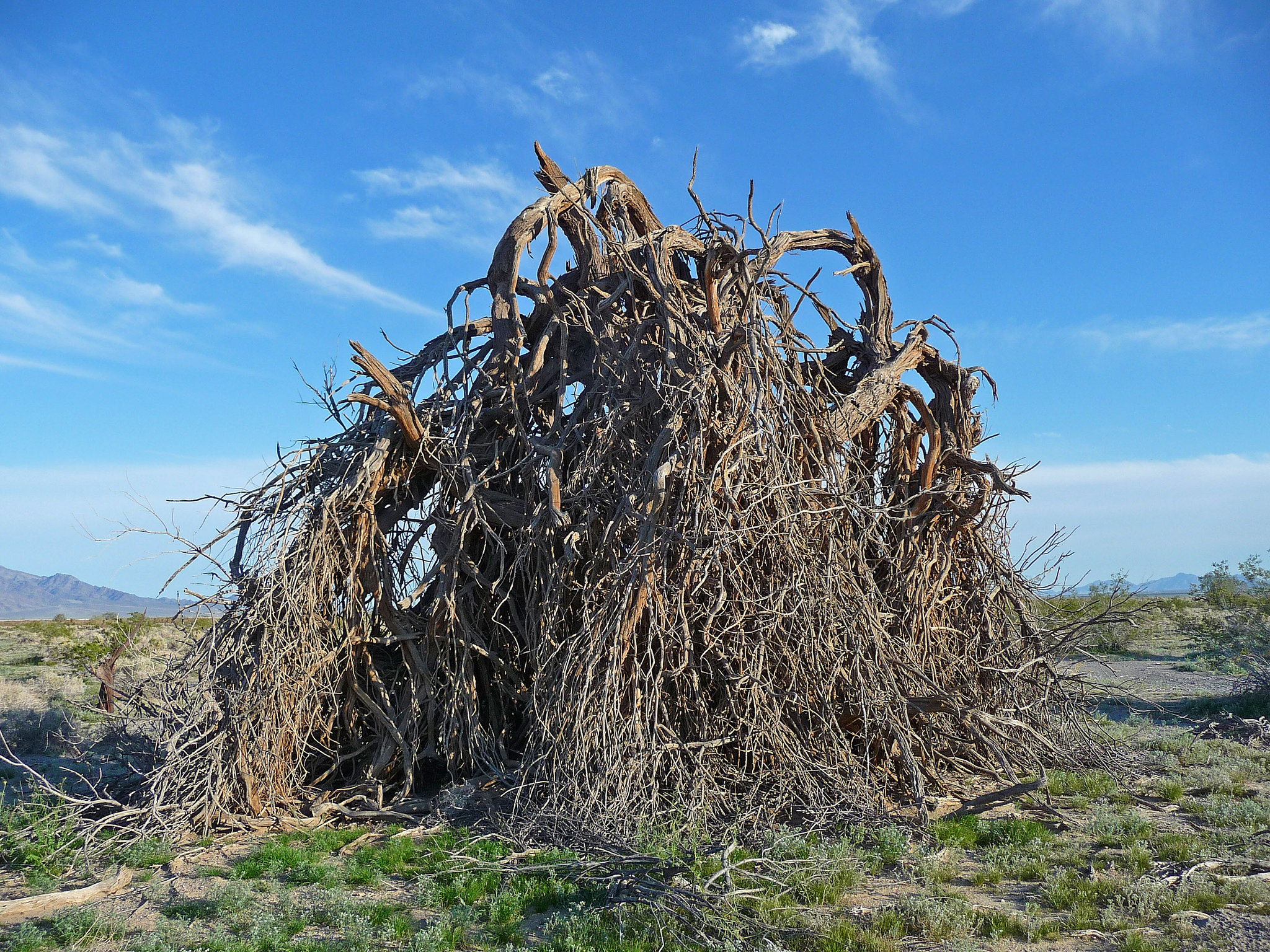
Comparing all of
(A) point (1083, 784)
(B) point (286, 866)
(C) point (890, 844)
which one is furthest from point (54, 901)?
(A) point (1083, 784)

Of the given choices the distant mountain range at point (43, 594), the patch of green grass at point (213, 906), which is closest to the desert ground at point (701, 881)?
the patch of green grass at point (213, 906)

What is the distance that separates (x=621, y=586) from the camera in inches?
204

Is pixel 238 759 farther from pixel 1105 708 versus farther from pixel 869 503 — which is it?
pixel 1105 708

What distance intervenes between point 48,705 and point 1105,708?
→ 1326 cm

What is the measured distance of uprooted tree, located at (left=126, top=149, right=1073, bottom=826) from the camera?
525cm

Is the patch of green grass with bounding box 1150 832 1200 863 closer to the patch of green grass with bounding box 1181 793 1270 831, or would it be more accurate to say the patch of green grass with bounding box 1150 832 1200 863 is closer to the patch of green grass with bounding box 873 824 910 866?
the patch of green grass with bounding box 1181 793 1270 831

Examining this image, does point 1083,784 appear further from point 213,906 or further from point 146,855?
point 146,855

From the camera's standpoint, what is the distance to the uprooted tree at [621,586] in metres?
5.25

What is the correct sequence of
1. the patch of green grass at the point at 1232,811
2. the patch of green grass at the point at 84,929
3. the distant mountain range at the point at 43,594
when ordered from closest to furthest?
the patch of green grass at the point at 84,929, the patch of green grass at the point at 1232,811, the distant mountain range at the point at 43,594

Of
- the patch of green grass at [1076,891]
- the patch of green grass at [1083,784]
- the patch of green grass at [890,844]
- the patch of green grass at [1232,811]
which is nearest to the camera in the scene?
the patch of green grass at [1076,891]

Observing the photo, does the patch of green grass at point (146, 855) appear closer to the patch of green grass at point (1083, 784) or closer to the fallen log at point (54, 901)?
the fallen log at point (54, 901)

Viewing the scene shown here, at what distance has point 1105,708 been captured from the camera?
424 inches

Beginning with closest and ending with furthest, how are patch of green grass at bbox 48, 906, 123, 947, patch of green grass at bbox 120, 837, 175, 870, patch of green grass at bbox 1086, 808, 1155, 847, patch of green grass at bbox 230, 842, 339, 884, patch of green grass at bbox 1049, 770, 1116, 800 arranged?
patch of green grass at bbox 48, 906, 123, 947 < patch of green grass at bbox 230, 842, 339, 884 < patch of green grass at bbox 120, 837, 175, 870 < patch of green grass at bbox 1086, 808, 1155, 847 < patch of green grass at bbox 1049, 770, 1116, 800

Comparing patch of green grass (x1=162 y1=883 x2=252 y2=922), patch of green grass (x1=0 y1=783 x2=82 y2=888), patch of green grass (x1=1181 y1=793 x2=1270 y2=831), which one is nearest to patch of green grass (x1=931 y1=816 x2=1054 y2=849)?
patch of green grass (x1=1181 y1=793 x2=1270 y2=831)
